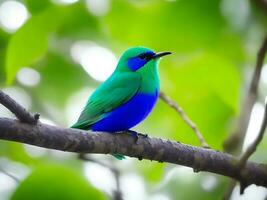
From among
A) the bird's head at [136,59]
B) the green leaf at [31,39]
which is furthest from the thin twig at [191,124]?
the green leaf at [31,39]

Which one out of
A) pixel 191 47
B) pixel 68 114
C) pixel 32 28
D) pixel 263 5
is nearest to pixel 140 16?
pixel 191 47

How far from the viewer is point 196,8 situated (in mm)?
2412

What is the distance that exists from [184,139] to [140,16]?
0.73m

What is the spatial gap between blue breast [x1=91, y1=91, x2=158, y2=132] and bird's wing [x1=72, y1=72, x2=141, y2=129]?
1.3 inches

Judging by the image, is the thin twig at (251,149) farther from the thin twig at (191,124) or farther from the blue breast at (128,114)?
the blue breast at (128,114)

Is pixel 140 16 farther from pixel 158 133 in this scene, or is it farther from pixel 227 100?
pixel 158 133

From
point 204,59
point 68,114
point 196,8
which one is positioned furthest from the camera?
point 68,114

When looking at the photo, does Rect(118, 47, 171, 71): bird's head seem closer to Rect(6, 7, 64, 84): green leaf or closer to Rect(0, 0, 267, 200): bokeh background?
Rect(0, 0, 267, 200): bokeh background

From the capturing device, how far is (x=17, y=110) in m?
2.00

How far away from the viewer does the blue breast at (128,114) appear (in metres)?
3.11

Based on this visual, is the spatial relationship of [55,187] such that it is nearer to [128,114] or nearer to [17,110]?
[17,110]

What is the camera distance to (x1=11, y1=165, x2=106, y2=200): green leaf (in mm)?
1715

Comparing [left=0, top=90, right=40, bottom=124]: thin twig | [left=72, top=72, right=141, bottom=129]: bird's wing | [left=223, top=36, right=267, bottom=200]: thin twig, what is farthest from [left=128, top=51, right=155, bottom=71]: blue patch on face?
[left=0, top=90, right=40, bottom=124]: thin twig

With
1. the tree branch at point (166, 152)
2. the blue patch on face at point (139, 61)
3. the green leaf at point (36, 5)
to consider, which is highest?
the green leaf at point (36, 5)
